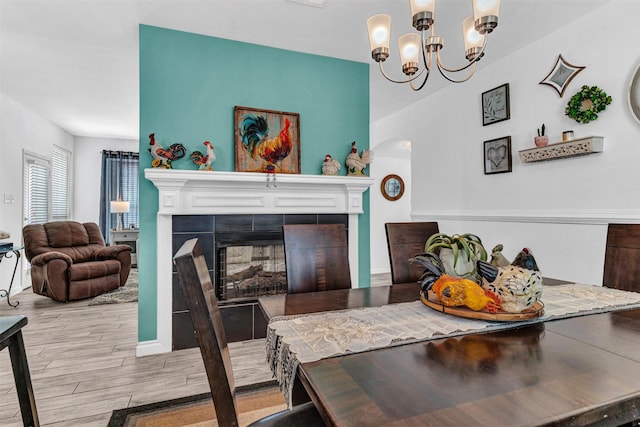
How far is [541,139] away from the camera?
2.97 m

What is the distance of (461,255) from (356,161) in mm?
2051

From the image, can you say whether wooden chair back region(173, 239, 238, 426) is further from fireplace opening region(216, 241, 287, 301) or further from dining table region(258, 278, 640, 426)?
fireplace opening region(216, 241, 287, 301)

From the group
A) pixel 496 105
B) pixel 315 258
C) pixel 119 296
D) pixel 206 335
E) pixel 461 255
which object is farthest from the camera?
pixel 119 296

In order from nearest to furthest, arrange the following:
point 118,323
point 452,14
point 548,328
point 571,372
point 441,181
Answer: point 571,372 < point 548,328 < point 452,14 < point 118,323 < point 441,181

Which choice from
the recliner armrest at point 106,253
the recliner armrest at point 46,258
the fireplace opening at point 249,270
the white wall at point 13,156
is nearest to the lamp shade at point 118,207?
the white wall at point 13,156

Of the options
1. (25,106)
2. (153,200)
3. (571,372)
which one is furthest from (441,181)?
(25,106)

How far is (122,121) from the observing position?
5.63 metres

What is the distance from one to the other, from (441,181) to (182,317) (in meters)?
3.29

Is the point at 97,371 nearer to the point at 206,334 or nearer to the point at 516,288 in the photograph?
the point at 206,334

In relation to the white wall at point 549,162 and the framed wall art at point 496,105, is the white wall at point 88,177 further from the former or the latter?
the framed wall art at point 496,105

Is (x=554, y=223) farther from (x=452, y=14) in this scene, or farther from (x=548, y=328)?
(x=548, y=328)

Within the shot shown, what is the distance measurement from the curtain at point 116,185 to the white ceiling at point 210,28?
2739 mm

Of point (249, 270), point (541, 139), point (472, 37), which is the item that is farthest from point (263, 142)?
point (541, 139)

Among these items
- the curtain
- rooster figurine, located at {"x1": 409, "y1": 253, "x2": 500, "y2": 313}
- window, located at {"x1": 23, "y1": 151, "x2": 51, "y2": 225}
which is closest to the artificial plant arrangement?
rooster figurine, located at {"x1": 409, "y1": 253, "x2": 500, "y2": 313}
